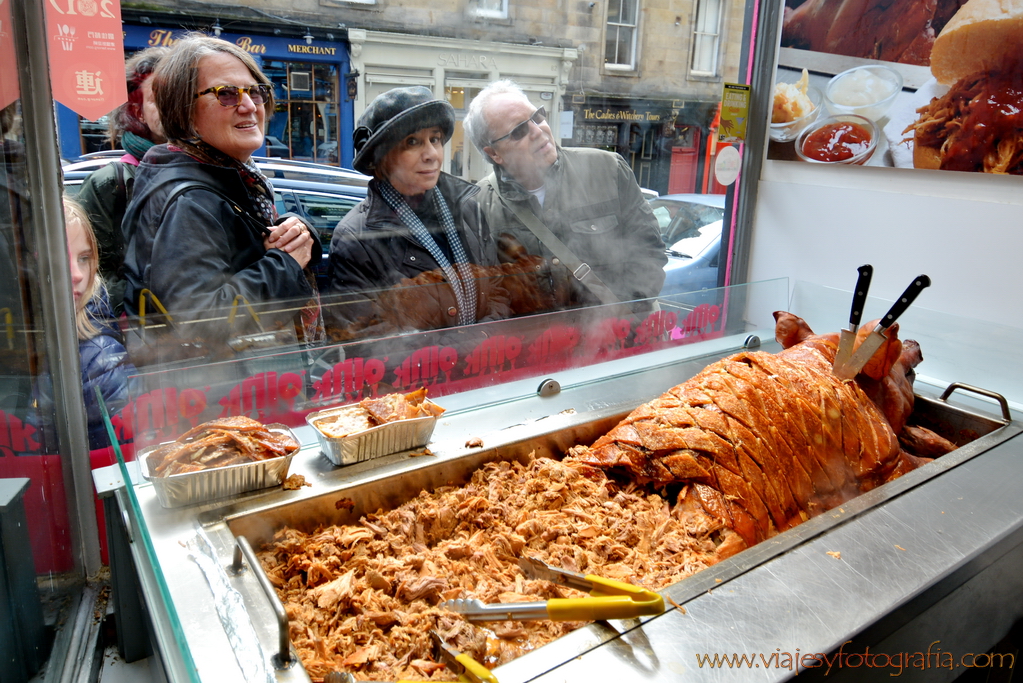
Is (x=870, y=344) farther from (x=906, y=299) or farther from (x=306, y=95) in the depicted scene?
(x=306, y=95)

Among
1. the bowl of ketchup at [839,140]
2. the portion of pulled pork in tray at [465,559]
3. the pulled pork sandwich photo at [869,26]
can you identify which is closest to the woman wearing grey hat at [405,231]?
the portion of pulled pork in tray at [465,559]

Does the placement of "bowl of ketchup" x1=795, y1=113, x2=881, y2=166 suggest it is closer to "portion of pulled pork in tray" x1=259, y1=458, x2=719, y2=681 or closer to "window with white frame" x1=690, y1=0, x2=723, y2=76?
"window with white frame" x1=690, y1=0, x2=723, y2=76

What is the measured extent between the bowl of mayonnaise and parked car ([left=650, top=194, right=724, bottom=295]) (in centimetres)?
71

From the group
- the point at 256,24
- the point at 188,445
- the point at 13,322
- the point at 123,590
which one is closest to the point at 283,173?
the point at 256,24

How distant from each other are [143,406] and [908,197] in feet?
10.2

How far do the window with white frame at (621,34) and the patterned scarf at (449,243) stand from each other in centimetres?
109

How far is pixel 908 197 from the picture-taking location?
3070mm

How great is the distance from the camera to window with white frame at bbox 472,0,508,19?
267 centimetres

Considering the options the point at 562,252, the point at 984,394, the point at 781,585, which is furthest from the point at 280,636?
the point at 562,252

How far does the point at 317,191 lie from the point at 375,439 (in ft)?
3.93

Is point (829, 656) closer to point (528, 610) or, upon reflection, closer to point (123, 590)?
point (528, 610)

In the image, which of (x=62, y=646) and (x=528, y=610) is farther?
(x=62, y=646)

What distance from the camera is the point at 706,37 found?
11.4 feet

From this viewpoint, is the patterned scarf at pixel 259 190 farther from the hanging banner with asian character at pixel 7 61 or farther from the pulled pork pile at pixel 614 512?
the pulled pork pile at pixel 614 512
